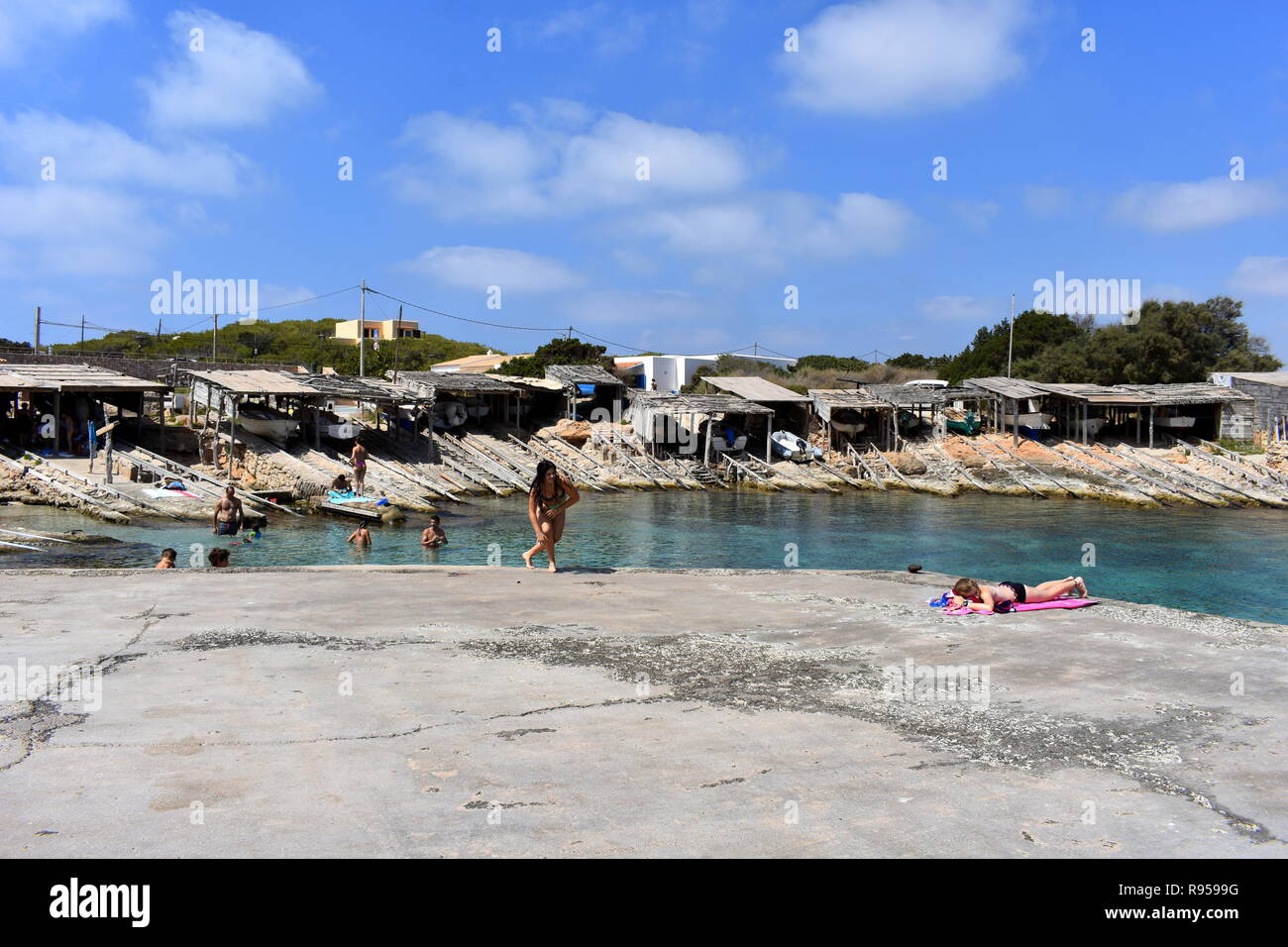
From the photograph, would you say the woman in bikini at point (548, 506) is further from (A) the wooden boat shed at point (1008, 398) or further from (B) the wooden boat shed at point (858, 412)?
(A) the wooden boat shed at point (1008, 398)

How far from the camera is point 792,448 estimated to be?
155 feet

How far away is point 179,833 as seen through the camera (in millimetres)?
4457

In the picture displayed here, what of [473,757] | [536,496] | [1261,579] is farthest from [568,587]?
[1261,579]

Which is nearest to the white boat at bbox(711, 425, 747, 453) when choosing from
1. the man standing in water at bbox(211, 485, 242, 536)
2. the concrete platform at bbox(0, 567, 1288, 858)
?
the man standing in water at bbox(211, 485, 242, 536)

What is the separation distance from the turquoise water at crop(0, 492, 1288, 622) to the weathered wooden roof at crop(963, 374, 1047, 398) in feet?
31.6

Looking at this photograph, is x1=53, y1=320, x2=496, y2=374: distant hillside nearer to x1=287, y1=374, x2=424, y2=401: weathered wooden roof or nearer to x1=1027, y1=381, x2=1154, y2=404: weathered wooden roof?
x1=287, y1=374, x2=424, y2=401: weathered wooden roof

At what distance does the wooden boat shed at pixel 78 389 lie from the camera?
31564 mm

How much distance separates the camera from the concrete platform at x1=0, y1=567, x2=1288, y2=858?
461 centimetres

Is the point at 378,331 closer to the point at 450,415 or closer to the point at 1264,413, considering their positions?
the point at 450,415

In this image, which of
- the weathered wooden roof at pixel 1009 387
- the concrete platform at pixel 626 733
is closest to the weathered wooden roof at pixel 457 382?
the weathered wooden roof at pixel 1009 387

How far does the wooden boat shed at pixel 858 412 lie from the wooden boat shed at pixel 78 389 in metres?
29.5

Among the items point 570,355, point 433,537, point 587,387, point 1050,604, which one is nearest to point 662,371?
point 570,355

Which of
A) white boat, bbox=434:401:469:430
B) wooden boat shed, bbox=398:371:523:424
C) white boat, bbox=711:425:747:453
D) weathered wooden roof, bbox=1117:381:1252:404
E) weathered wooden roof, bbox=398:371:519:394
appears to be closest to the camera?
wooden boat shed, bbox=398:371:523:424
